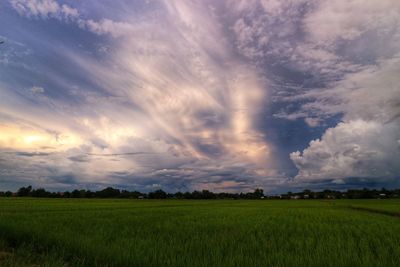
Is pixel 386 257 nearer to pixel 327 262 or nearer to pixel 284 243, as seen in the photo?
pixel 327 262

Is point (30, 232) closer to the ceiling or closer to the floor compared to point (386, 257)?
closer to the ceiling

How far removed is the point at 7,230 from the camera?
1147cm

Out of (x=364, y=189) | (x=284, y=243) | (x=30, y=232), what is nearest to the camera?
(x=284, y=243)

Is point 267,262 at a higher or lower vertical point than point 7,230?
lower

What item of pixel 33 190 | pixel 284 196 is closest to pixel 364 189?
pixel 284 196

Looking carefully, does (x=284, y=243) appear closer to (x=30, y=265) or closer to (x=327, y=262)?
(x=327, y=262)

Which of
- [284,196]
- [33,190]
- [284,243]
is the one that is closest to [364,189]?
[284,196]

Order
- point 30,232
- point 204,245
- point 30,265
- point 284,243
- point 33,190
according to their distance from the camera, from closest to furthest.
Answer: point 30,265, point 204,245, point 284,243, point 30,232, point 33,190

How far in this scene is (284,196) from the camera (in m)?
142

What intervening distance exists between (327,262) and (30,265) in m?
5.92

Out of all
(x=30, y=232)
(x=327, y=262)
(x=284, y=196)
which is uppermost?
(x=284, y=196)

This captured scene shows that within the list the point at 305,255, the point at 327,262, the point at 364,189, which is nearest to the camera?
the point at 327,262

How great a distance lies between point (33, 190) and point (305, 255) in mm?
123814

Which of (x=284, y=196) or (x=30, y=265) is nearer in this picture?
(x=30, y=265)
